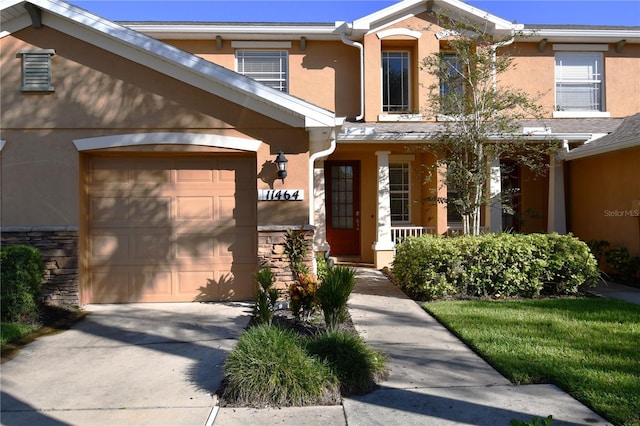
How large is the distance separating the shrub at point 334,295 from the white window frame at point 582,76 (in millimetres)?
10199

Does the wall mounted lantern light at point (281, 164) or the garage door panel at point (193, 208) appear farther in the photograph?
the garage door panel at point (193, 208)

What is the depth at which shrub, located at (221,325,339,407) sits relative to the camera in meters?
4.31

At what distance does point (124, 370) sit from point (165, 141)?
406 cm

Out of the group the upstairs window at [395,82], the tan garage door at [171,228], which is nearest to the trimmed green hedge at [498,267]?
the tan garage door at [171,228]

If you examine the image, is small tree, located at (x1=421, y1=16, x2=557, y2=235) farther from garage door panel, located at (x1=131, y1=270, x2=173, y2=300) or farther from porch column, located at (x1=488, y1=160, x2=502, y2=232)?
garage door panel, located at (x1=131, y1=270, x2=173, y2=300)

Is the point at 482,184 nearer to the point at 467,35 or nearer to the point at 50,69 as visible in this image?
the point at 467,35

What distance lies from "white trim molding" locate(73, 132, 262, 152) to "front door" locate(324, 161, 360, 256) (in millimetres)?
5533

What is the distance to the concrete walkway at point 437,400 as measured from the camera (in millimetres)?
3975

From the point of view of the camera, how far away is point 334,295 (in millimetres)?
5867

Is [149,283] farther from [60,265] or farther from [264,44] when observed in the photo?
[264,44]

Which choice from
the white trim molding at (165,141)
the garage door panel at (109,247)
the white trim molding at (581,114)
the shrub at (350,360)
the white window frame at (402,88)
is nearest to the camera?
the shrub at (350,360)

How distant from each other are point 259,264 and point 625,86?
1170 centimetres

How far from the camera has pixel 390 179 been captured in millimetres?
13242

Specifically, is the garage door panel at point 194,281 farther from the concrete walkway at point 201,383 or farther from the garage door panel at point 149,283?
the concrete walkway at point 201,383
